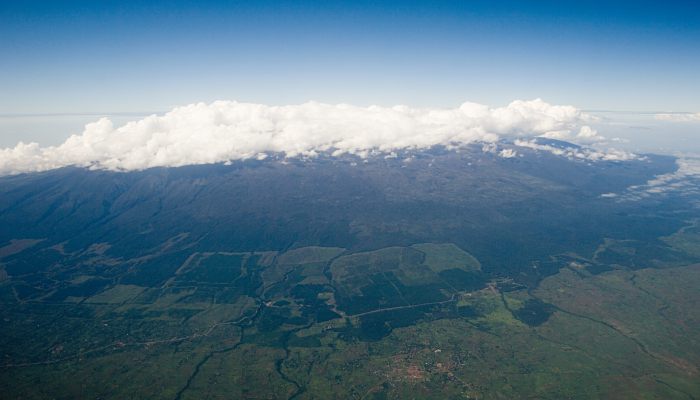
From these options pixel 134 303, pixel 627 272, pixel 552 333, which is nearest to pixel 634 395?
pixel 552 333

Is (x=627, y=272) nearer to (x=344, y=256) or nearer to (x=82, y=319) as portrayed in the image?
(x=344, y=256)

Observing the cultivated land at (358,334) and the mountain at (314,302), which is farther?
the mountain at (314,302)

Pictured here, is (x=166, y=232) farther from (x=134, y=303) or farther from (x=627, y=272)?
(x=627, y=272)

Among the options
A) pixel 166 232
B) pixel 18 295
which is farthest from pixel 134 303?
pixel 166 232

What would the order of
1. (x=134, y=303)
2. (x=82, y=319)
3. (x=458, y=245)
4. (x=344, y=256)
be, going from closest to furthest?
(x=82, y=319) → (x=134, y=303) → (x=344, y=256) → (x=458, y=245)

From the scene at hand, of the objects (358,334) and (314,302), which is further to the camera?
(314,302)

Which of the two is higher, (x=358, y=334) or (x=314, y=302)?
(x=358, y=334)

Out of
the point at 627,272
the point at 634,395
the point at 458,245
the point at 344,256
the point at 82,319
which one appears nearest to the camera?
the point at 634,395

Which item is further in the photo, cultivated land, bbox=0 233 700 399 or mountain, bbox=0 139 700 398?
mountain, bbox=0 139 700 398

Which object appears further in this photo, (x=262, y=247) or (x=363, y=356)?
(x=262, y=247)
